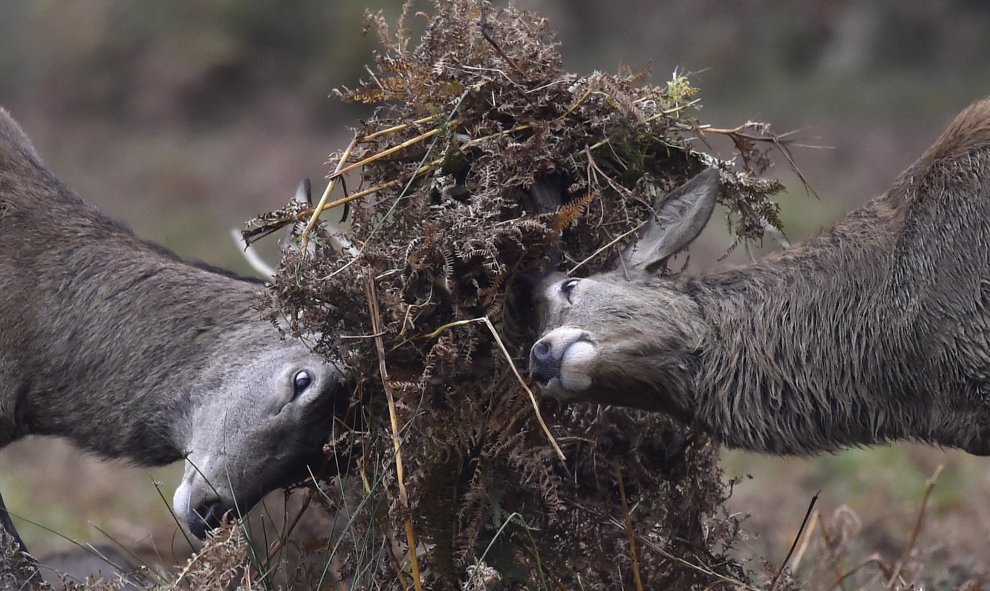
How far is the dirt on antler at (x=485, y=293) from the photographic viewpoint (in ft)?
13.6

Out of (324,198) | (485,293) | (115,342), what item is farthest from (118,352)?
(485,293)

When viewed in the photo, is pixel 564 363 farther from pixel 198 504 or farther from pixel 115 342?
pixel 115 342

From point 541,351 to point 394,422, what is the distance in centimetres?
53

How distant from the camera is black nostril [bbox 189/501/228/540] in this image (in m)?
4.61

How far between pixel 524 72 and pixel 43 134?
18.2m

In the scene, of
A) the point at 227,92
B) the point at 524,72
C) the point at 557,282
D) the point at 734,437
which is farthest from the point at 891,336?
the point at 227,92

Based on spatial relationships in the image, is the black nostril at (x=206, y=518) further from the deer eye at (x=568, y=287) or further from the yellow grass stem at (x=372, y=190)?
the deer eye at (x=568, y=287)

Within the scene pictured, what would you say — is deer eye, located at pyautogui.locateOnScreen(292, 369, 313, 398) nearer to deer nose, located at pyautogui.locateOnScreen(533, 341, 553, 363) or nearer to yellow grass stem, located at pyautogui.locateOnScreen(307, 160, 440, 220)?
yellow grass stem, located at pyautogui.locateOnScreen(307, 160, 440, 220)

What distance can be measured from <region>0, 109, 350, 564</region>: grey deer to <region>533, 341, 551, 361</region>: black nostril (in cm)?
108

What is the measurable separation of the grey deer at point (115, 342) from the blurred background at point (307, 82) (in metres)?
8.25

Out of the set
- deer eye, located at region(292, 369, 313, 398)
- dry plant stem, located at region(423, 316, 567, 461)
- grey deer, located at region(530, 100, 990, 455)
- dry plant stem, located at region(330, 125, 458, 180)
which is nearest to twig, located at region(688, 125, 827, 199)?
grey deer, located at region(530, 100, 990, 455)

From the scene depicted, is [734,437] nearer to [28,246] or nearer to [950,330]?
[950,330]

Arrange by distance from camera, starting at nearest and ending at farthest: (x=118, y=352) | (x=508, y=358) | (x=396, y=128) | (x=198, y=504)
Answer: (x=508, y=358) → (x=396, y=128) → (x=198, y=504) → (x=118, y=352)

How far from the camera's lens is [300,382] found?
466cm
